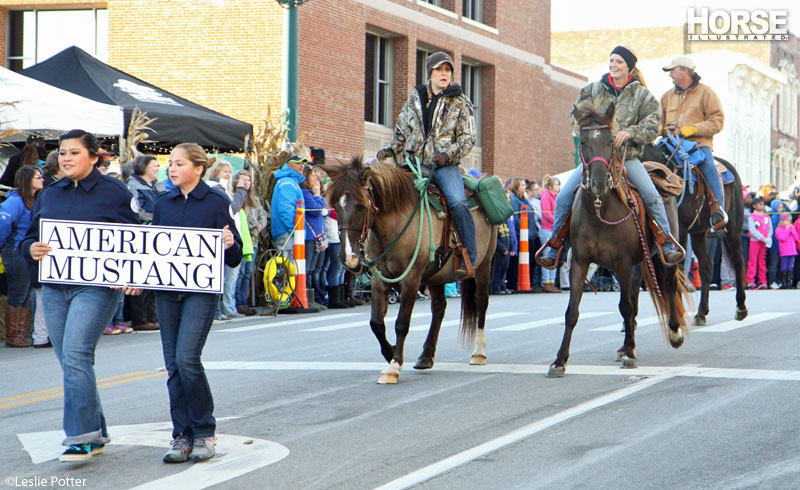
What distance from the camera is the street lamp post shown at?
18984mm

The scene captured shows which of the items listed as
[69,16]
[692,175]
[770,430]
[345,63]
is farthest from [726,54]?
[770,430]

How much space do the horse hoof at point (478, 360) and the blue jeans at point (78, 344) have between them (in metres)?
4.49

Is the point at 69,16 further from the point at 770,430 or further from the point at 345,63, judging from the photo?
the point at 770,430

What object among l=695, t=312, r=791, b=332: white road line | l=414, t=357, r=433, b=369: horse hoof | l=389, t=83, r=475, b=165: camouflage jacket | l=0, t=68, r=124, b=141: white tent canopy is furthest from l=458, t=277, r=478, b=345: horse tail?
l=0, t=68, r=124, b=141: white tent canopy

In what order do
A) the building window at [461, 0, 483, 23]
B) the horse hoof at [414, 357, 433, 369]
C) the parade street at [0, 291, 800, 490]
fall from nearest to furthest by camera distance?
the parade street at [0, 291, 800, 490]
the horse hoof at [414, 357, 433, 369]
the building window at [461, 0, 483, 23]

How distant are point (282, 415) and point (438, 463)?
1.91m

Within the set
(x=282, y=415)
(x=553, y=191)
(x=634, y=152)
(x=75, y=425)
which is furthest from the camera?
(x=553, y=191)

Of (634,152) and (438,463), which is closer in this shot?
(438,463)

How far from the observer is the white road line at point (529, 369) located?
920cm

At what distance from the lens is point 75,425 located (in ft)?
21.0

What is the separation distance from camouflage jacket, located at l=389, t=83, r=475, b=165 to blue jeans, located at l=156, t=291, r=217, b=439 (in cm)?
389

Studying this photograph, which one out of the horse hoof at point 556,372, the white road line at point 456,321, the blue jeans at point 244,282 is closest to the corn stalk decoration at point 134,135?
the blue jeans at point 244,282

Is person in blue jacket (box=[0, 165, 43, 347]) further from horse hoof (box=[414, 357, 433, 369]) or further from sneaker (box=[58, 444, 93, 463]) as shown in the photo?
sneaker (box=[58, 444, 93, 463])

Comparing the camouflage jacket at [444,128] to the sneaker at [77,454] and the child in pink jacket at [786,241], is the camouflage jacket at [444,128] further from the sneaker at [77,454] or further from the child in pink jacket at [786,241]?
the child in pink jacket at [786,241]
